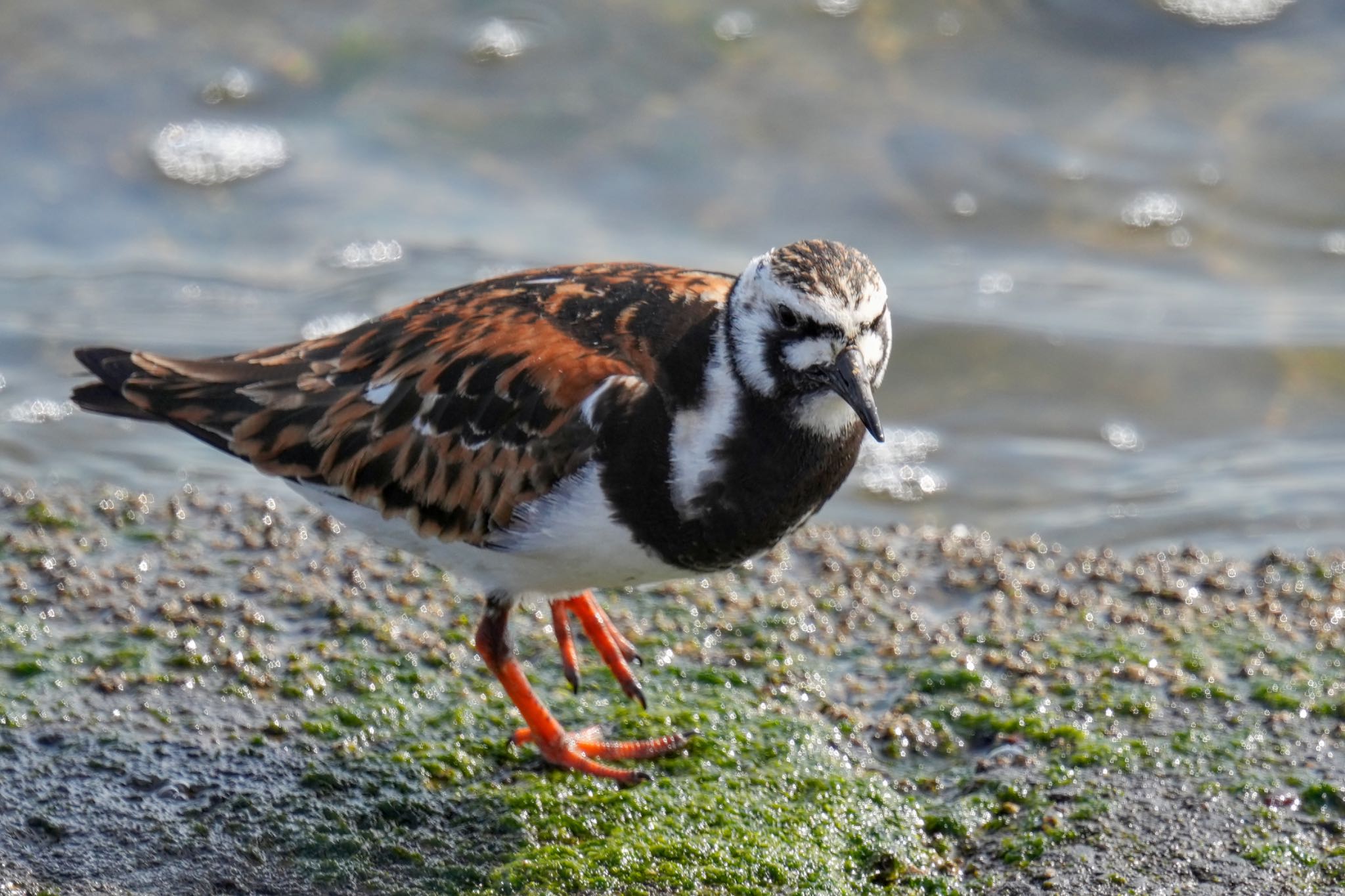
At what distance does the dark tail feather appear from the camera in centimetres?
426

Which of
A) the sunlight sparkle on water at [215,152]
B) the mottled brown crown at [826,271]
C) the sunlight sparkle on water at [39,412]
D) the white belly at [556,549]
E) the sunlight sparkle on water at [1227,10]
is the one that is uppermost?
the mottled brown crown at [826,271]

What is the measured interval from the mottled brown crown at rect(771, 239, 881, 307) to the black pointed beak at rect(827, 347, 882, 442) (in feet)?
0.41

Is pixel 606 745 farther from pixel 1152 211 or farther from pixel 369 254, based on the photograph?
pixel 1152 211

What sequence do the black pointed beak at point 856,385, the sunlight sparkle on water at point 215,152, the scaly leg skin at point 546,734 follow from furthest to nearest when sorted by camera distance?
the sunlight sparkle on water at point 215,152, the scaly leg skin at point 546,734, the black pointed beak at point 856,385

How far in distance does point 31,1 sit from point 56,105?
3.18ft

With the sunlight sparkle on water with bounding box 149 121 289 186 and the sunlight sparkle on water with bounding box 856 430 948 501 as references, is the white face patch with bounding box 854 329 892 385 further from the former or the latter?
the sunlight sparkle on water with bounding box 149 121 289 186

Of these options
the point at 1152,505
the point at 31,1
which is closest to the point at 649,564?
the point at 1152,505

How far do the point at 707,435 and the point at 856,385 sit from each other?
16.1 inches

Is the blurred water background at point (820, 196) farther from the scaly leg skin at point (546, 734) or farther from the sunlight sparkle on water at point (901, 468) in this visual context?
the scaly leg skin at point (546, 734)

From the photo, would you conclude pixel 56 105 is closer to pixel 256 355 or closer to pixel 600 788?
pixel 256 355

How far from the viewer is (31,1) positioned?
8.69 m

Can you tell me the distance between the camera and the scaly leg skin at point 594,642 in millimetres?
4148

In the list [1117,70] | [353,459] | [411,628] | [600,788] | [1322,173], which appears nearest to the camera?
[600,788]

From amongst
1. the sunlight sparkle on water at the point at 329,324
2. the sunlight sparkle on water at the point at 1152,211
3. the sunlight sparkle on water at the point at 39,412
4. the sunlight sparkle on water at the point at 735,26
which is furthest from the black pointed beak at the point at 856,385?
the sunlight sparkle on water at the point at 735,26
